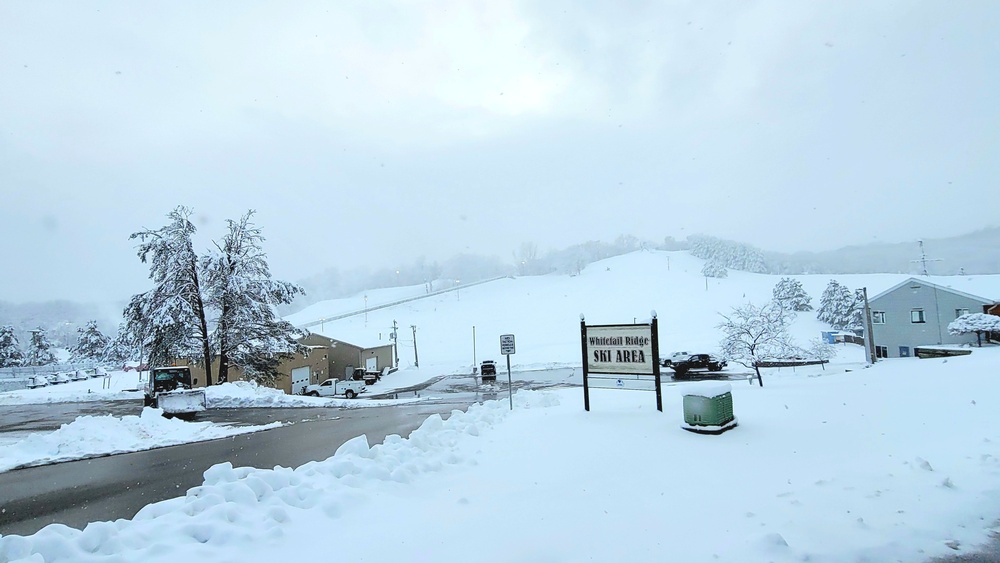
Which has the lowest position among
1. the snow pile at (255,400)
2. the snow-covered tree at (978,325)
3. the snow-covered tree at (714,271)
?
the snow pile at (255,400)

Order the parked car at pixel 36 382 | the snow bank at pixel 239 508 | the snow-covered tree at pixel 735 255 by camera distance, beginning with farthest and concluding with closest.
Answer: the snow-covered tree at pixel 735 255 → the parked car at pixel 36 382 → the snow bank at pixel 239 508

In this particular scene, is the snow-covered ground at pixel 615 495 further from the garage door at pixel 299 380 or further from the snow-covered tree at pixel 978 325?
the garage door at pixel 299 380

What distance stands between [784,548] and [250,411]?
22940 millimetres

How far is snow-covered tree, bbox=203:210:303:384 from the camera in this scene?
3183 cm

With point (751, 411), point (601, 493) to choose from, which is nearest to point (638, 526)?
point (601, 493)

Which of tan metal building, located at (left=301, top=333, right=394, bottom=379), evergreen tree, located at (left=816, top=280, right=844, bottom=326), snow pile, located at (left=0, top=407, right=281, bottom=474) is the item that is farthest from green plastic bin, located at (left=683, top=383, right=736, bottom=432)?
evergreen tree, located at (left=816, top=280, right=844, bottom=326)

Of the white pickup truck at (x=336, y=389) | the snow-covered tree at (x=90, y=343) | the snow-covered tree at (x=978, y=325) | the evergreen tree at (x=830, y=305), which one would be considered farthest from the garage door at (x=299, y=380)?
the evergreen tree at (x=830, y=305)

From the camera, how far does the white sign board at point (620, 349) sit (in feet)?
39.0

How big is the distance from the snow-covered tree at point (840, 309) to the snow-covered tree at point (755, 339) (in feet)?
159

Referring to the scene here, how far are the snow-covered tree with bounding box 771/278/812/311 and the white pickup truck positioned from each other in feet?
255

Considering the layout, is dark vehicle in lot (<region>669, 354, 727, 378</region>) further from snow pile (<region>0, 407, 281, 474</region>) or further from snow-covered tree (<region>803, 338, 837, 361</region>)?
snow pile (<region>0, 407, 281, 474</region>)

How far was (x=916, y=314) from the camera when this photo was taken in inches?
1527

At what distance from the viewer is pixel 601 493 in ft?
20.5

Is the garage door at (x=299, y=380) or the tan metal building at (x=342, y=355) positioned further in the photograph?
the tan metal building at (x=342, y=355)
